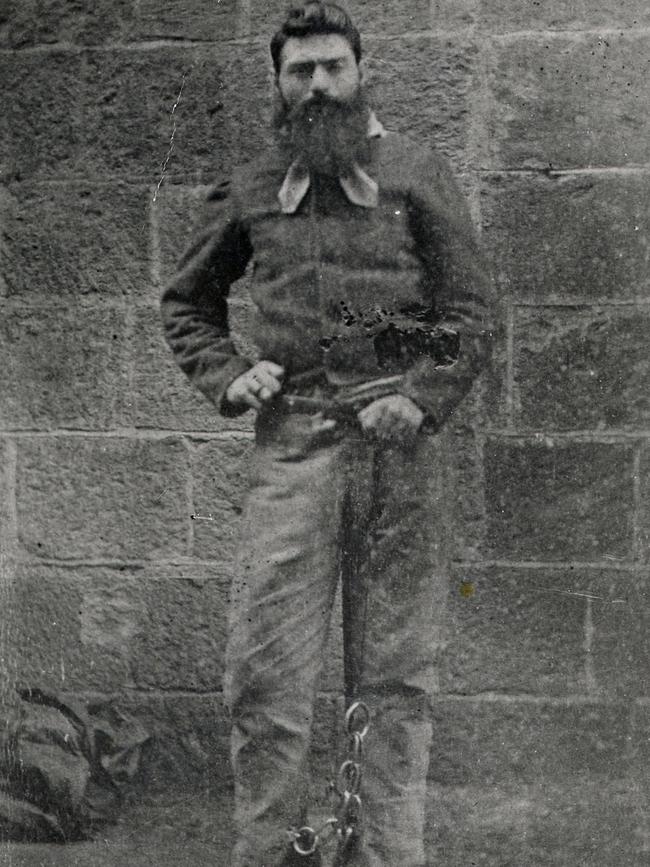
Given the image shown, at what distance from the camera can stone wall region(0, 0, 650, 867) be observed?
215 cm

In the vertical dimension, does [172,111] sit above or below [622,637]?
above

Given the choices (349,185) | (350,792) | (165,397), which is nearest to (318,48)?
(349,185)

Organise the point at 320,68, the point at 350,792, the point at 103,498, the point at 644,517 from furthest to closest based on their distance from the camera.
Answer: the point at 103,498 → the point at 644,517 → the point at 350,792 → the point at 320,68

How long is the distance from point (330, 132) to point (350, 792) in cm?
108

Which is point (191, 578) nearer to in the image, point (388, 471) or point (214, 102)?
point (388, 471)

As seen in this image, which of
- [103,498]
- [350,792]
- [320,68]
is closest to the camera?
[320,68]

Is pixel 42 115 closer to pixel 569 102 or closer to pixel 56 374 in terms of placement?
pixel 56 374

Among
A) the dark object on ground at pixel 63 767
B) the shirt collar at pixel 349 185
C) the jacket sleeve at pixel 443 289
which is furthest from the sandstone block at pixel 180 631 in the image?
the shirt collar at pixel 349 185

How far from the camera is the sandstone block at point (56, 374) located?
7.52ft

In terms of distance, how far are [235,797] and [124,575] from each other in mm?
467

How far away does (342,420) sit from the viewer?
6.65ft

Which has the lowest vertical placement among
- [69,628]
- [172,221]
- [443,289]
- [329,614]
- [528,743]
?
[528,743]

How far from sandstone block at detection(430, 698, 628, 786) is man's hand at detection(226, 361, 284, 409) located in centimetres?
70

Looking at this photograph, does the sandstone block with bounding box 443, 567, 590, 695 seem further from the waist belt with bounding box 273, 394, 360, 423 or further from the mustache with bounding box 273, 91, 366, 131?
the mustache with bounding box 273, 91, 366, 131
